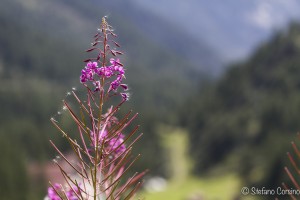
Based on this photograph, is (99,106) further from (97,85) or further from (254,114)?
(254,114)

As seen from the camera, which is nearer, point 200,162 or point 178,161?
point 200,162

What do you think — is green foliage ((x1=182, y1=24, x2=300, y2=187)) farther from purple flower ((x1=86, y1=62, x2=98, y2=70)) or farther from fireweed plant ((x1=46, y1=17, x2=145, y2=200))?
purple flower ((x1=86, y1=62, x2=98, y2=70))

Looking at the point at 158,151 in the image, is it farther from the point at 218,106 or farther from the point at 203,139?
the point at 218,106

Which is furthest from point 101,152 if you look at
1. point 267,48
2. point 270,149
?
point 267,48

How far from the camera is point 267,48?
15488 cm

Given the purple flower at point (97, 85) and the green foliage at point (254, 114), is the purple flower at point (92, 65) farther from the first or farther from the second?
the green foliage at point (254, 114)

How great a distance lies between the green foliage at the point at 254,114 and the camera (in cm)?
9131

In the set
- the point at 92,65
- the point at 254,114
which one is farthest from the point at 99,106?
the point at 254,114

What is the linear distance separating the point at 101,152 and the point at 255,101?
132388 millimetres

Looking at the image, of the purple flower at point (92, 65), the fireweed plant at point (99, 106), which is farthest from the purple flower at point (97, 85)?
the purple flower at point (92, 65)

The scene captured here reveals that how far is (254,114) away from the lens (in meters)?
123

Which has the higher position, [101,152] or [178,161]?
[178,161]

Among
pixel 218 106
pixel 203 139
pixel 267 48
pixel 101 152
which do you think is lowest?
pixel 101 152

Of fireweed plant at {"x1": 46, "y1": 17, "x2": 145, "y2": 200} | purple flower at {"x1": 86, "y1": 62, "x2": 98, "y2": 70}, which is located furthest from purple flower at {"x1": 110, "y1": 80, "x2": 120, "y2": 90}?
purple flower at {"x1": 86, "y1": 62, "x2": 98, "y2": 70}
